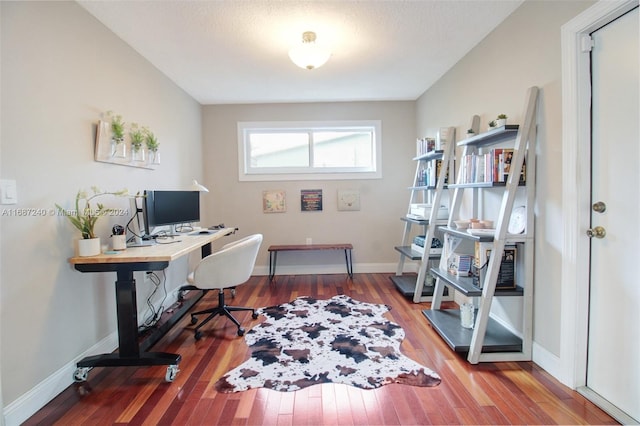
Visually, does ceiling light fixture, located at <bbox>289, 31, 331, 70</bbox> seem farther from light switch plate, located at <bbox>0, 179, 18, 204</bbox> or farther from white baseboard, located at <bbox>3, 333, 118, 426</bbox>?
white baseboard, located at <bbox>3, 333, 118, 426</bbox>

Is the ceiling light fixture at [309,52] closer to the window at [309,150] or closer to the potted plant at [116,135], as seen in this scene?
the potted plant at [116,135]

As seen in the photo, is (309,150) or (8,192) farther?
(309,150)

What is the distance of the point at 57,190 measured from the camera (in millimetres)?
1726

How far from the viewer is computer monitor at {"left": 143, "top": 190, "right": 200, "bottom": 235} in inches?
93.0

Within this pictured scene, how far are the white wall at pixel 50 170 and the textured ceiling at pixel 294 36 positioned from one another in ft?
1.28

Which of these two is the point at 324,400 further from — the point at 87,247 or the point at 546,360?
the point at 87,247

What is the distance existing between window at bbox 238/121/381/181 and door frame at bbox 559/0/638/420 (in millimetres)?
2508

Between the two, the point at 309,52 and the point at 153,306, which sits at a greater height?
the point at 309,52

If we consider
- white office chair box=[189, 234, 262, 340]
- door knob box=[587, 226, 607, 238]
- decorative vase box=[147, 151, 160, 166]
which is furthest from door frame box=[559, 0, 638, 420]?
decorative vase box=[147, 151, 160, 166]

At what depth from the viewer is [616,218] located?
4.88 ft

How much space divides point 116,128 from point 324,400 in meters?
2.29

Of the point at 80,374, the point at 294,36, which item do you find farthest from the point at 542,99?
the point at 80,374

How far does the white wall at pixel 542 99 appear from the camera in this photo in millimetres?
1745

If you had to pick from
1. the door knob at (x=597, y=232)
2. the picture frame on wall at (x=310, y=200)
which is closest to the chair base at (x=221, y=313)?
the picture frame on wall at (x=310, y=200)
